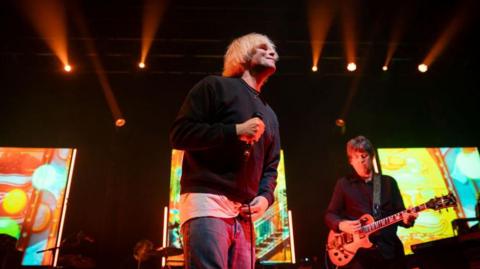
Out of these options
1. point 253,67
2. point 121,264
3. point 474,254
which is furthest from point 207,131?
point 121,264

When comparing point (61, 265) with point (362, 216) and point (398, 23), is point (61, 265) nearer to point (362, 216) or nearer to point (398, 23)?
point (362, 216)

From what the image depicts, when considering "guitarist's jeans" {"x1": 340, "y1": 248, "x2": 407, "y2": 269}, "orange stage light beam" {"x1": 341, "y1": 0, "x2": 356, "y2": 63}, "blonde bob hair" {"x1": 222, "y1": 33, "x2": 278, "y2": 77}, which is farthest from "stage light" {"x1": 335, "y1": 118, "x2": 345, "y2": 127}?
"blonde bob hair" {"x1": 222, "y1": 33, "x2": 278, "y2": 77}

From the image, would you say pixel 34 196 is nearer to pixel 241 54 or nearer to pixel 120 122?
pixel 120 122

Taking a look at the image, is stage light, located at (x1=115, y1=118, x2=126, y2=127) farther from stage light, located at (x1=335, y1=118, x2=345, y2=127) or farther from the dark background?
stage light, located at (x1=335, y1=118, x2=345, y2=127)

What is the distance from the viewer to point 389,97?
7.41m

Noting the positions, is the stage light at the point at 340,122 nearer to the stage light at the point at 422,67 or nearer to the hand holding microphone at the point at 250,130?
the stage light at the point at 422,67

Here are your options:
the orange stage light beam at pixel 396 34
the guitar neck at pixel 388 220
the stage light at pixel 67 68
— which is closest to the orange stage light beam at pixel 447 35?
the orange stage light beam at pixel 396 34

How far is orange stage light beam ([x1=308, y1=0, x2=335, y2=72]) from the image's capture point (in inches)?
216

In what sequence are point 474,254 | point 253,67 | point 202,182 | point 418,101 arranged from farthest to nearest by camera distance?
point 418,101, point 474,254, point 253,67, point 202,182

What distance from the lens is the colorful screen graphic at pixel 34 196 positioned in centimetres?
566

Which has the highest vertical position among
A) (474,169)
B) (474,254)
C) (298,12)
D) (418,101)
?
(298,12)

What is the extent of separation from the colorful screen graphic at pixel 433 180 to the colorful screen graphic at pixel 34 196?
5.93m

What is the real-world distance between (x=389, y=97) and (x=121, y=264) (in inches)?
243

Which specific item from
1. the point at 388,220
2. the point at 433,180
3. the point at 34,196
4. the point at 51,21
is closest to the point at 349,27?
the point at 433,180
